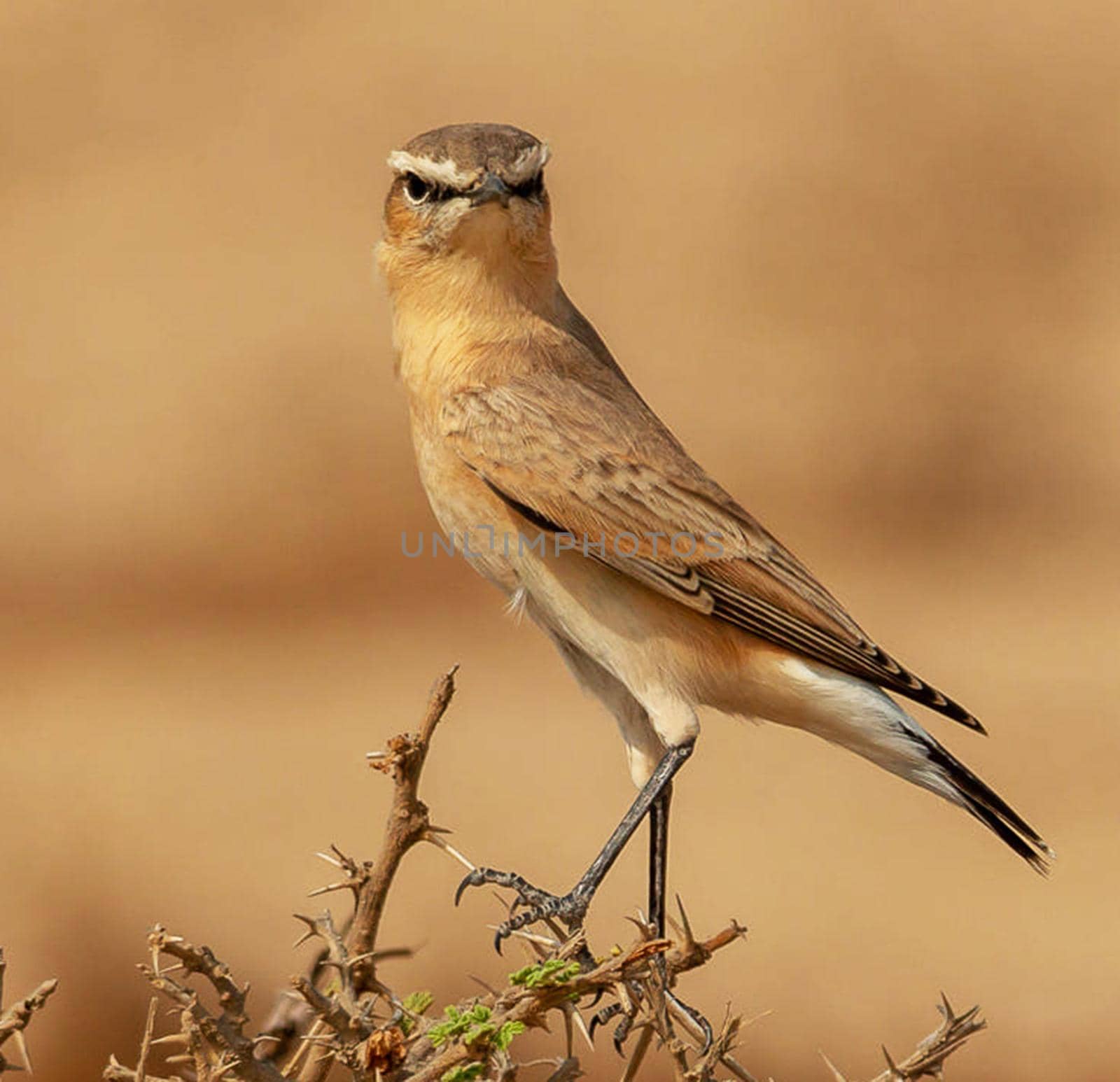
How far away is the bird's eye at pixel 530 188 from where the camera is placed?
452cm

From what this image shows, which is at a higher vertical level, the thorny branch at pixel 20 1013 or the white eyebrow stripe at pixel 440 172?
the white eyebrow stripe at pixel 440 172

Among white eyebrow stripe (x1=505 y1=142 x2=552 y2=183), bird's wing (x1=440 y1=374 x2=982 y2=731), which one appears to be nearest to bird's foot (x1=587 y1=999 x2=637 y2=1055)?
bird's wing (x1=440 y1=374 x2=982 y2=731)

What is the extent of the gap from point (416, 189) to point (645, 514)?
978 mm

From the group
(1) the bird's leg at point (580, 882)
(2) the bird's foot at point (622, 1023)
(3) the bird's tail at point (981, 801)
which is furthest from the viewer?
(3) the bird's tail at point (981, 801)

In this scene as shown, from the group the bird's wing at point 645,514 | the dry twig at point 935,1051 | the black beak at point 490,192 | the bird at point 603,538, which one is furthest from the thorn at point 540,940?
the black beak at point 490,192

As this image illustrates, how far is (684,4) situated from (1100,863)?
439 cm

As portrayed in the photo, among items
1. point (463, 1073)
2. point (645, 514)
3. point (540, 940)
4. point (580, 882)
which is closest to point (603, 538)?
point (645, 514)

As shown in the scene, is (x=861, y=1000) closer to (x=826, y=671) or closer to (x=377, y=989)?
(x=826, y=671)

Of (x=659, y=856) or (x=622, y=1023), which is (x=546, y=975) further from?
(x=659, y=856)

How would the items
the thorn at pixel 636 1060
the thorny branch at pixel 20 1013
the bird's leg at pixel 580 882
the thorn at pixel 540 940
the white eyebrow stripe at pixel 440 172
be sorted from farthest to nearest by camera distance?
the white eyebrow stripe at pixel 440 172 < the bird's leg at pixel 580 882 < the thorn at pixel 540 940 < the thorn at pixel 636 1060 < the thorny branch at pixel 20 1013

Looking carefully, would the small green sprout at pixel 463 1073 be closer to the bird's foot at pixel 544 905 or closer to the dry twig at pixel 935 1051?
the dry twig at pixel 935 1051

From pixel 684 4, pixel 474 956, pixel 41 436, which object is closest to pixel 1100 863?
pixel 474 956

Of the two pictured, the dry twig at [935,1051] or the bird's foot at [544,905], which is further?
the bird's foot at [544,905]

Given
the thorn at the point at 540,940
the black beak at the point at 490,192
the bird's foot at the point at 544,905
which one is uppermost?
the black beak at the point at 490,192
